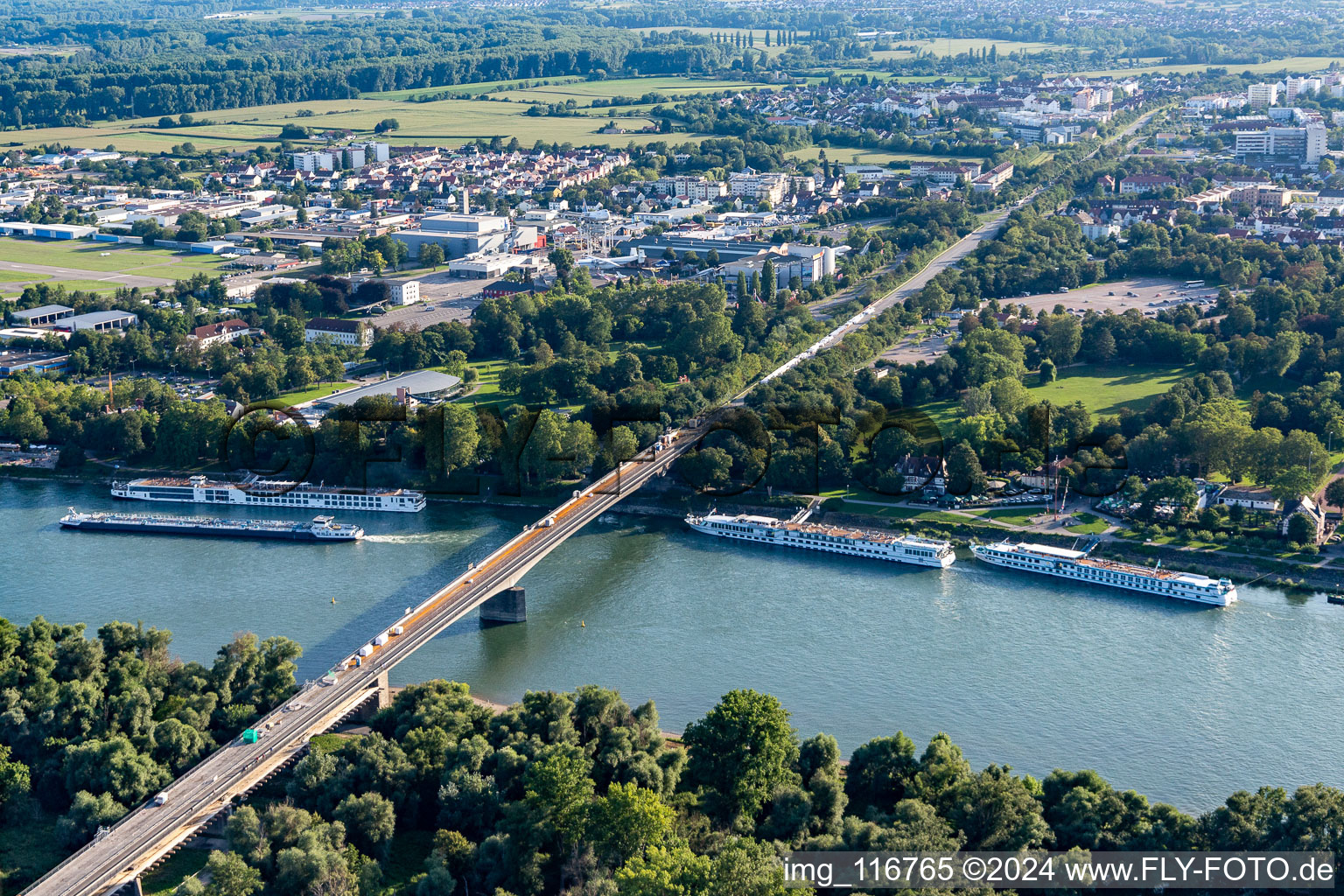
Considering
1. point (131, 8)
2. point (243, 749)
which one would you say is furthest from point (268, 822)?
point (131, 8)

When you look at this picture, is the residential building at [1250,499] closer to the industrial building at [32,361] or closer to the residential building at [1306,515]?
the residential building at [1306,515]

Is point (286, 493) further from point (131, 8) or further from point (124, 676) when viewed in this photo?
point (131, 8)

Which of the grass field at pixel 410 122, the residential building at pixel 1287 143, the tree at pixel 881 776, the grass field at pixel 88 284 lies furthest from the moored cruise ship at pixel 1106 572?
the grass field at pixel 410 122

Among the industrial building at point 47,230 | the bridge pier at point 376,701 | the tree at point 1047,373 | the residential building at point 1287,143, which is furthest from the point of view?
the residential building at point 1287,143

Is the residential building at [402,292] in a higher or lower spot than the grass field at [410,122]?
lower

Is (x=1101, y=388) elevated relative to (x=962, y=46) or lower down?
lower down

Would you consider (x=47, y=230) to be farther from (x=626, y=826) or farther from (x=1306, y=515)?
(x=626, y=826)

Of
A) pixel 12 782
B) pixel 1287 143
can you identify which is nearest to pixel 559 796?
pixel 12 782
